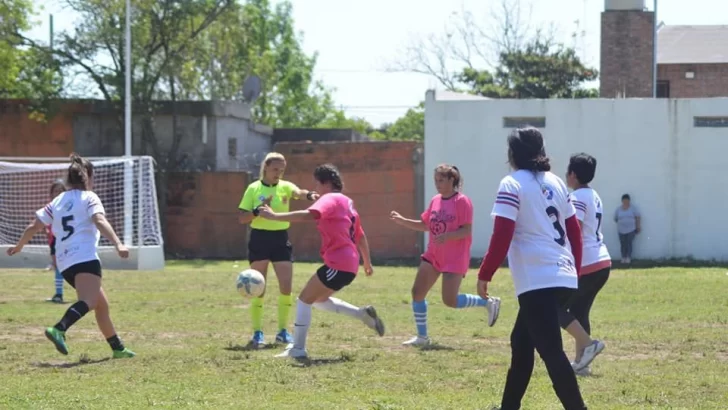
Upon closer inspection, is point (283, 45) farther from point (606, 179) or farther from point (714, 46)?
point (606, 179)

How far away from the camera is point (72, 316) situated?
32.6 ft

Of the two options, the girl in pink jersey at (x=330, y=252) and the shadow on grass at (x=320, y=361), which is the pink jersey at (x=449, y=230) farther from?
the shadow on grass at (x=320, y=361)

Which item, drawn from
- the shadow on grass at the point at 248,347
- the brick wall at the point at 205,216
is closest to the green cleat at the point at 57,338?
the shadow on grass at the point at 248,347

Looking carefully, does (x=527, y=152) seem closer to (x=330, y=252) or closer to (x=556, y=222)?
(x=556, y=222)

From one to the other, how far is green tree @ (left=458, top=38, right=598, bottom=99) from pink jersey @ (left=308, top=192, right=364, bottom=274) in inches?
1524

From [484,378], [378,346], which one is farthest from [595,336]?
[484,378]

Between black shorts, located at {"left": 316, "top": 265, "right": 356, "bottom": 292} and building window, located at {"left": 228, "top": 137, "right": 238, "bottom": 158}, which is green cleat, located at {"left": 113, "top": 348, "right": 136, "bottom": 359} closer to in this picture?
black shorts, located at {"left": 316, "top": 265, "right": 356, "bottom": 292}

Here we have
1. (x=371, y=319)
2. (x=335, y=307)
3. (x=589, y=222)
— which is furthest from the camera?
(x=371, y=319)

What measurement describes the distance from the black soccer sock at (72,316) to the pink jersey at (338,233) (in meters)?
2.23

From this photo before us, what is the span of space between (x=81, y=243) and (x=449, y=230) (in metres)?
3.55

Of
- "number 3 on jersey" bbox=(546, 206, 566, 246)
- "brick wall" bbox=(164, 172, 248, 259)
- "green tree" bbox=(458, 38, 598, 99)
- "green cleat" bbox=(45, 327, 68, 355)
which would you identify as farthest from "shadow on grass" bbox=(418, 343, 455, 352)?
"green tree" bbox=(458, 38, 598, 99)

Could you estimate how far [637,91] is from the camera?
1239 inches

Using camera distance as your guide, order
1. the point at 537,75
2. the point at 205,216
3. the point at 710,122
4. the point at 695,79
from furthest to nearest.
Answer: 1. the point at 537,75
2. the point at 695,79
3. the point at 205,216
4. the point at 710,122

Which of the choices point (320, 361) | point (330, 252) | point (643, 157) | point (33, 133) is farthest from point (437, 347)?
point (33, 133)
